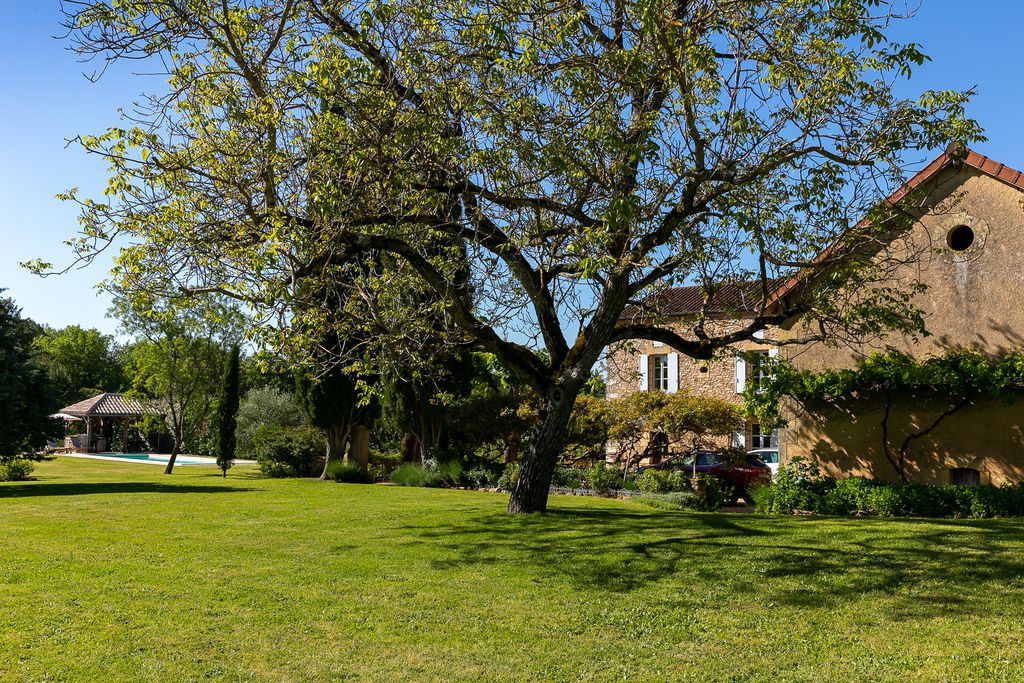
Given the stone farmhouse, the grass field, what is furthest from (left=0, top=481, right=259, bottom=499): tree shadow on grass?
the stone farmhouse

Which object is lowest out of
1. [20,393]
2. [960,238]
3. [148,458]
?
[148,458]

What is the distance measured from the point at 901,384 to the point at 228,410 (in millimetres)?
23763

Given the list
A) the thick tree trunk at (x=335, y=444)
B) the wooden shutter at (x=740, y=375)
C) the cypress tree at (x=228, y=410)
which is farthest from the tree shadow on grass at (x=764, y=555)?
the cypress tree at (x=228, y=410)

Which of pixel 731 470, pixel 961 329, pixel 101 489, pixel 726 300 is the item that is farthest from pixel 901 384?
pixel 101 489

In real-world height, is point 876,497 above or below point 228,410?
below

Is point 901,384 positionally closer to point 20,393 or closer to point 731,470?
point 731,470

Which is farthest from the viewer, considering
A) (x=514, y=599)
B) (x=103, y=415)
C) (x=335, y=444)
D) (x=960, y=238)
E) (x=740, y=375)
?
(x=103, y=415)

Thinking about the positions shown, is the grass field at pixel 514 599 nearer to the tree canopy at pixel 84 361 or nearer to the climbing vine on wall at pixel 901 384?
the climbing vine on wall at pixel 901 384

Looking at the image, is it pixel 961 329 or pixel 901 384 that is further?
pixel 961 329

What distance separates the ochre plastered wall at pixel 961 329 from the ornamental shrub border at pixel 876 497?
0.79 meters

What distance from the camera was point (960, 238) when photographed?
16906 mm

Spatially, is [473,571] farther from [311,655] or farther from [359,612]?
[311,655]

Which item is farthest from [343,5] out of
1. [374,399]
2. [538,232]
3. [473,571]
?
[374,399]

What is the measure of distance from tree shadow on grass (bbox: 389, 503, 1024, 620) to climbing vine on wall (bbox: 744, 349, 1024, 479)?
11.2 ft
